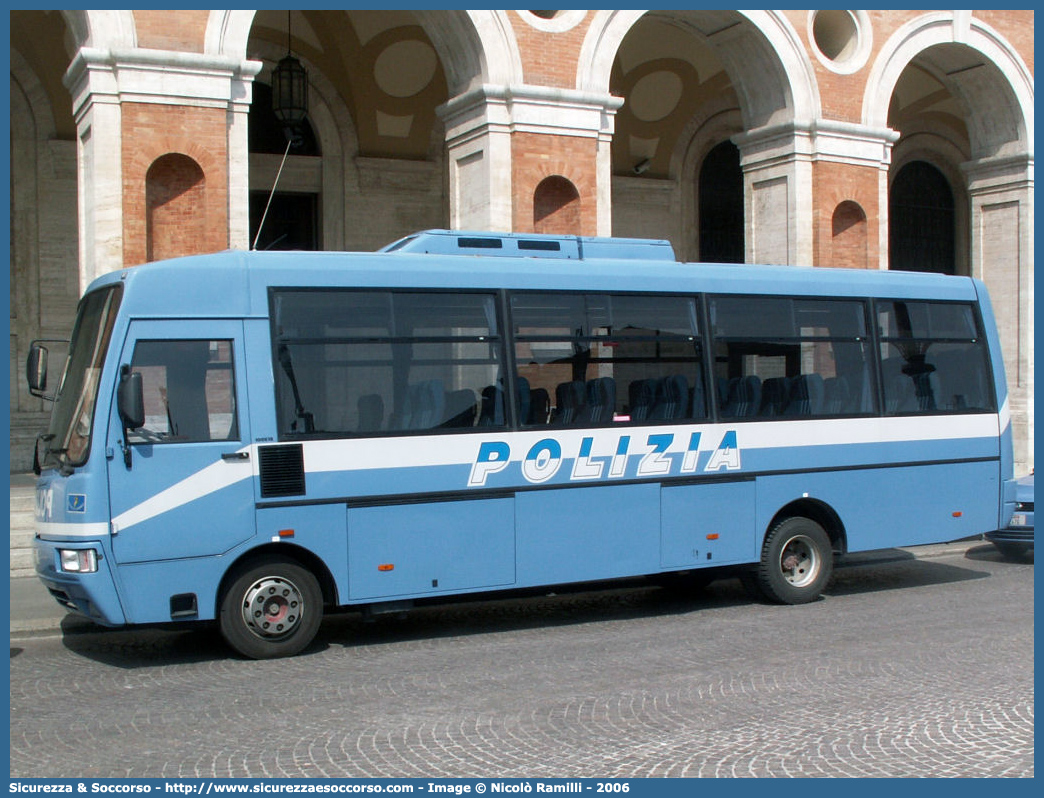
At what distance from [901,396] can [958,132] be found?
19.3 metres

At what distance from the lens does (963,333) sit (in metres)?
11.6

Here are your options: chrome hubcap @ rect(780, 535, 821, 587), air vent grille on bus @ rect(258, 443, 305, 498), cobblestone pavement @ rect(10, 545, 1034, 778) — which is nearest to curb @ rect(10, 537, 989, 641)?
cobblestone pavement @ rect(10, 545, 1034, 778)

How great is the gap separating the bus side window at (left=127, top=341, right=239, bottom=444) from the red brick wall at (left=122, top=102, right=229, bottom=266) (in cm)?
612

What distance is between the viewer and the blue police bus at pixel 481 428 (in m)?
8.12

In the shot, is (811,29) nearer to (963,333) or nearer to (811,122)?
(811,122)

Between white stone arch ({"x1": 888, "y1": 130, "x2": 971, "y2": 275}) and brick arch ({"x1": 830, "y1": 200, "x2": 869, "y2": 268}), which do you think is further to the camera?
white stone arch ({"x1": 888, "y1": 130, "x2": 971, "y2": 275})

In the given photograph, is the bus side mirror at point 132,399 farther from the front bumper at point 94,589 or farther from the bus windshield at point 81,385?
the front bumper at point 94,589

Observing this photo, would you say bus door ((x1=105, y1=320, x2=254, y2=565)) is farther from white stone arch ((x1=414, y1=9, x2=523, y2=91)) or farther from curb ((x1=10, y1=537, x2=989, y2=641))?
white stone arch ((x1=414, y1=9, x2=523, y2=91))

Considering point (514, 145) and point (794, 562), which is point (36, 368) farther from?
point (514, 145)

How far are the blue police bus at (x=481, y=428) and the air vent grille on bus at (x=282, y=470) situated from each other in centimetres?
2

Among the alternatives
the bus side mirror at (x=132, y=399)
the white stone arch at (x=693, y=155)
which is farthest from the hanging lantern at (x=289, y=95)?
the bus side mirror at (x=132, y=399)

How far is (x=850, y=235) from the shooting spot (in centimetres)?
1981

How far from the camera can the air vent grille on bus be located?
329 inches

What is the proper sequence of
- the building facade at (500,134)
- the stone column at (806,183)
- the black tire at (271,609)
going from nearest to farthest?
1. the black tire at (271,609)
2. the building facade at (500,134)
3. the stone column at (806,183)
